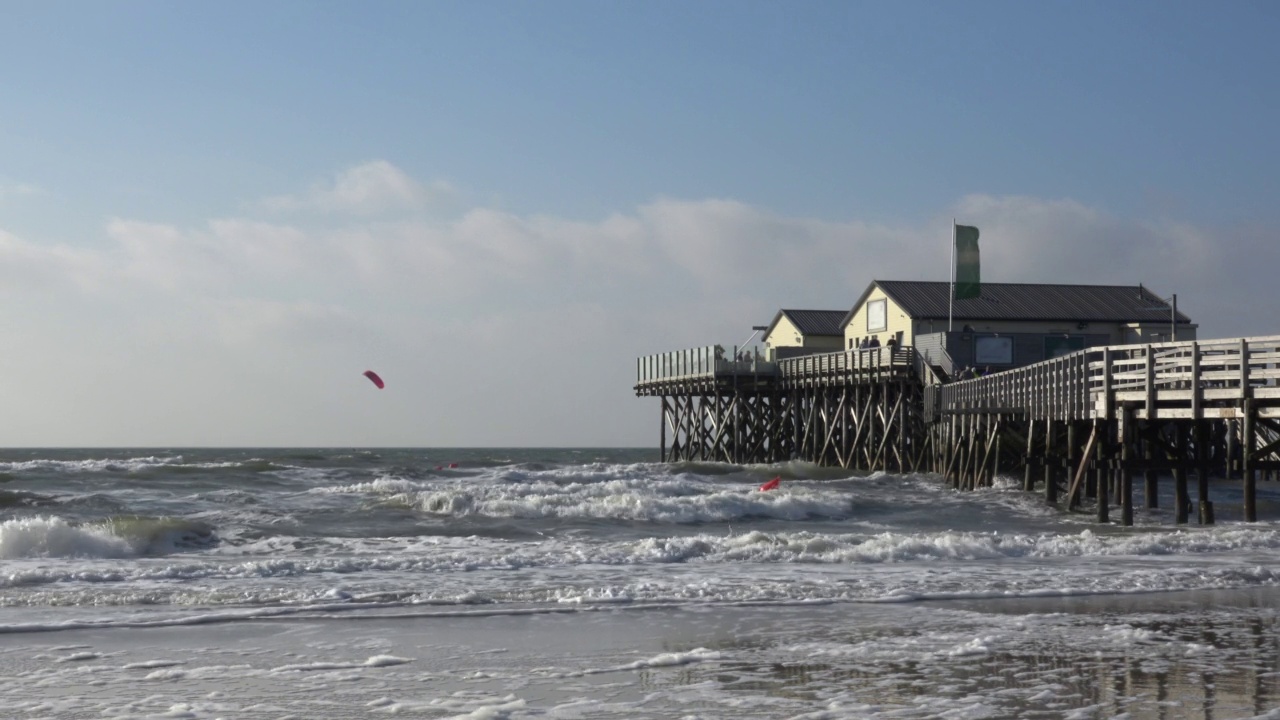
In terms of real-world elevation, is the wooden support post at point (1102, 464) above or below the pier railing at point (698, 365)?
below

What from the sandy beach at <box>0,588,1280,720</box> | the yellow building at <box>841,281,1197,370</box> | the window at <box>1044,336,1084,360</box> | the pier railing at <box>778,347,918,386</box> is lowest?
the sandy beach at <box>0,588,1280,720</box>

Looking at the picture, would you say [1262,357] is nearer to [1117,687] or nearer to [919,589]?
[919,589]

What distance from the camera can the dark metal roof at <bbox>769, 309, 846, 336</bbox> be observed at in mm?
50750

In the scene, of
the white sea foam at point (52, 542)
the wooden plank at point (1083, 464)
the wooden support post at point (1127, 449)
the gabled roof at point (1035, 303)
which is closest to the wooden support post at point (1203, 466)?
the wooden support post at point (1127, 449)

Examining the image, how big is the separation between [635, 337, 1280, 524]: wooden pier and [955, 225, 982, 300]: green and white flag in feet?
12.5

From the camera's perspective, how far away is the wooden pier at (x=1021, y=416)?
19750mm

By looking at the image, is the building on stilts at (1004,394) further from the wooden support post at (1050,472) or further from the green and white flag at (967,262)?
the green and white flag at (967,262)

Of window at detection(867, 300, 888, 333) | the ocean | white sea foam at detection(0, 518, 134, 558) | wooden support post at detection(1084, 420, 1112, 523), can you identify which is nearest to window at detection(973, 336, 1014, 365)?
window at detection(867, 300, 888, 333)

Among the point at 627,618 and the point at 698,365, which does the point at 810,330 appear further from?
the point at 627,618

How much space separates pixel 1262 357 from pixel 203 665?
15852 millimetres

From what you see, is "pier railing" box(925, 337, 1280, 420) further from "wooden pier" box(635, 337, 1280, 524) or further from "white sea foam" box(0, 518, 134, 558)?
"white sea foam" box(0, 518, 134, 558)

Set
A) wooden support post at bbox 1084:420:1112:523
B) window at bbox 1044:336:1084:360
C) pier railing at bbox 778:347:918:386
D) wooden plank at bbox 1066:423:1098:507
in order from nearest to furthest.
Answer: wooden support post at bbox 1084:420:1112:523 → wooden plank at bbox 1066:423:1098:507 → pier railing at bbox 778:347:918:386 → window at bbox 1044:336:1084:360

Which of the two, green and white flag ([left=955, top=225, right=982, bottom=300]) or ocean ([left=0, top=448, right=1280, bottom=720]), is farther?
green and white flag ([left=955, top=225, right=982, bottom=300])

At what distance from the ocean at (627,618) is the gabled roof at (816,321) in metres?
26.9
